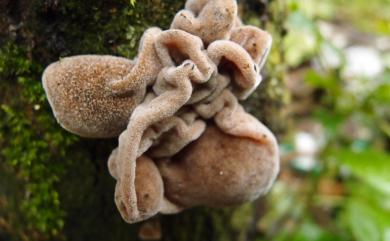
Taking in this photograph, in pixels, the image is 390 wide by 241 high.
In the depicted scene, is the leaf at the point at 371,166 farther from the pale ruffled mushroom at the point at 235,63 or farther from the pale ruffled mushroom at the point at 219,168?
the pale ruffled mushroom at the point at 235,63

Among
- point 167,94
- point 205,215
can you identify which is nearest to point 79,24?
point 167,94

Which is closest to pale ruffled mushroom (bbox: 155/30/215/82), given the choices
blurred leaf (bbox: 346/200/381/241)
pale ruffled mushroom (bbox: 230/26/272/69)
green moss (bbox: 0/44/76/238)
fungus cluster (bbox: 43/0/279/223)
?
fungus cluster (bbox: 43/0/279/223)

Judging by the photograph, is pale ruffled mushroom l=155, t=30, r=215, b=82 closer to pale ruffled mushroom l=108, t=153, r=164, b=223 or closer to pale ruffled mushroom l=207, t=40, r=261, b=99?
pale ruffled mushroom l=207, t=40, r=261, b=99

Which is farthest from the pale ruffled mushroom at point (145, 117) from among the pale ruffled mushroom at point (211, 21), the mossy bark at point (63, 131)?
the mossy bark at point (63, 131)

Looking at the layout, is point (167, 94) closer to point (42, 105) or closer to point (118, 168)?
point (118, 168)

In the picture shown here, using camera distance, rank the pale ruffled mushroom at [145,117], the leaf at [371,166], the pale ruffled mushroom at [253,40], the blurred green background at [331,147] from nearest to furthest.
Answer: the pale ruffled mushroom at [145,117], the pale ruffled mushroom at [253,40], the leaf at [371,166], the blurred green background at [331,147]
